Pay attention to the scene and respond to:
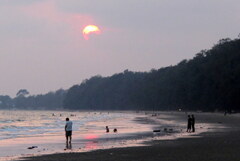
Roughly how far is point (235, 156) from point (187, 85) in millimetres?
151712

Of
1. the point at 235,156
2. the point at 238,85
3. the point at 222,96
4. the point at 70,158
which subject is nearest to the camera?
the point at 235,156

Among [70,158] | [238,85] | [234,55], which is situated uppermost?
[234,55]

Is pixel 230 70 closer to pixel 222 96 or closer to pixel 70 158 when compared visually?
pixel 222 96

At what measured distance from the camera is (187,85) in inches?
6777

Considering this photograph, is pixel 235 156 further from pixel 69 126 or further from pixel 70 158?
pixel 69 126

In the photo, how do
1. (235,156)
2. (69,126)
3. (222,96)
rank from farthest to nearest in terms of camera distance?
(222,96)
(69,126)
(235,156)

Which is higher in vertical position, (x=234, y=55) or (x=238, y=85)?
(x=234, y=55)

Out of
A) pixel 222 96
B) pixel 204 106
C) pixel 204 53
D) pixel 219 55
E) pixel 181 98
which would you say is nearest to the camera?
pixel 222 96

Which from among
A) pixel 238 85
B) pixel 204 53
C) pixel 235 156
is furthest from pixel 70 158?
pixel 204 53

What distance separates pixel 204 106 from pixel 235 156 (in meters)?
133

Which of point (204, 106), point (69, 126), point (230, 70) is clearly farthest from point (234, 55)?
point (69, 126)

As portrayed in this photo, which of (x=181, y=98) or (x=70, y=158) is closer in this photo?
(x=70, y=158)

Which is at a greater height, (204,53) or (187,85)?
(204,53)

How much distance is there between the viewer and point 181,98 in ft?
598
